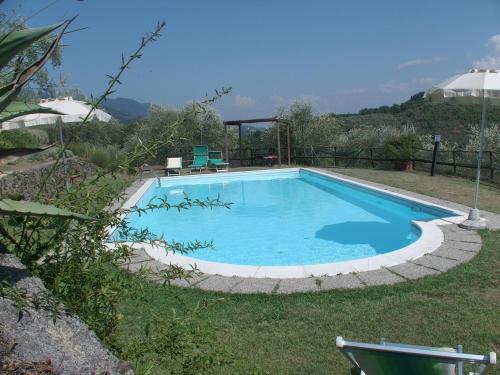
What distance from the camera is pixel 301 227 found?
355 inches

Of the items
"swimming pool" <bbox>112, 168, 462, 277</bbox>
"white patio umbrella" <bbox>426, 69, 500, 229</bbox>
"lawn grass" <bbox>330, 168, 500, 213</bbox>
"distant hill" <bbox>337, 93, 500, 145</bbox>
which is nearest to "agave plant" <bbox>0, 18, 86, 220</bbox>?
"swimming pool" <bbox>112, 168, 462, 277</bbox>

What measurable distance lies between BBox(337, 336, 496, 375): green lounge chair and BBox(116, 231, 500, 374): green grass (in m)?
0.86

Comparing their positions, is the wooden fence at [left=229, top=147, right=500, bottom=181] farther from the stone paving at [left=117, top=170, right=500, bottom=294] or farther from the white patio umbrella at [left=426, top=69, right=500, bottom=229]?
the stone paving at [left=117, top=170, right=500, bottom=294]

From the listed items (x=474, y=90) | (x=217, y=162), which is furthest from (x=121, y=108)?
(x=217, y=162)

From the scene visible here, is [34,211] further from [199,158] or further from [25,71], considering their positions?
→ [199,158]

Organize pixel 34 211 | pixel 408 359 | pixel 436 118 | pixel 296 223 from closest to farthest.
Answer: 1. pixel 34 211
2. pixel 408 359
3. pixel 296 223
4. pixel 436 118

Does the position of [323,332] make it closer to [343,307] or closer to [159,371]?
[343,307]

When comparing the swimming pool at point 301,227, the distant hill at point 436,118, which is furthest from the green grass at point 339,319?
the distant hill at point 436,118

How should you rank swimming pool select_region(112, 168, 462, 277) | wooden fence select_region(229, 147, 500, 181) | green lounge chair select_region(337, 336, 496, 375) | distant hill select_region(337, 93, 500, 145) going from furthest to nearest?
distant hill select_region(337, 93, 500, 145) → wooden fence select_region(229, 147, 500, 181) → swimming pool select_region(112, 168, 462, 277) → green lounge chair select_region(337, 336, 496, 375)

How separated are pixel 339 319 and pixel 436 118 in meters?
Result: 27.1

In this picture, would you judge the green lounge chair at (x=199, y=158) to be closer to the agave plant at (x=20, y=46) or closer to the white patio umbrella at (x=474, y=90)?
the white patio umbrella at (x=474, y=90)

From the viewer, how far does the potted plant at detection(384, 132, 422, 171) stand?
1316 centimetres

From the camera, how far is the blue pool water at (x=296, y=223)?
7262 millimetres

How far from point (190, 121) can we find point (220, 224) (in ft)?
26.6
